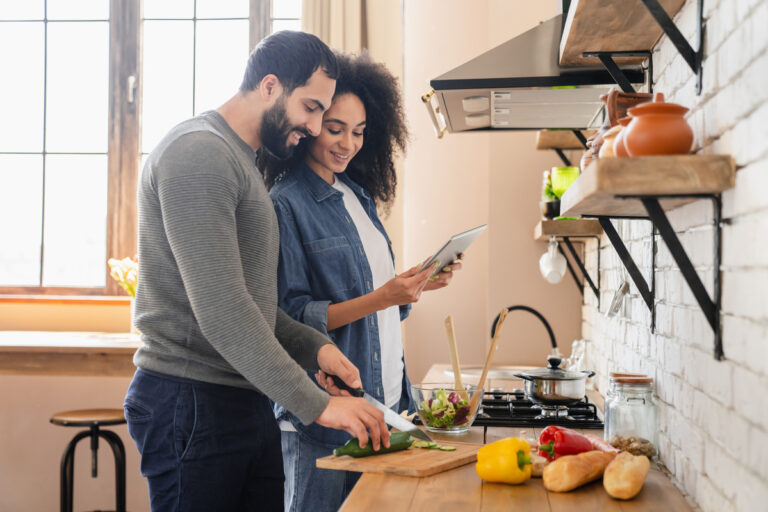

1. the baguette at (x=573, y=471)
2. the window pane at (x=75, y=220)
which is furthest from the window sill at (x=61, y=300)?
the baguette at (x=573, y=471)

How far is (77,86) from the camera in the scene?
4.03m

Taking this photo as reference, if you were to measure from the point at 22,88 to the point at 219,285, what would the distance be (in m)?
3.38

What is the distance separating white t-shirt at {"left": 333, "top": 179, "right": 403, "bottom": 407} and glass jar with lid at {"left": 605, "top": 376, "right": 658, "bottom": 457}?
60 centimetres

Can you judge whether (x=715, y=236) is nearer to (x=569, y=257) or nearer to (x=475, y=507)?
(x=475, y=507)

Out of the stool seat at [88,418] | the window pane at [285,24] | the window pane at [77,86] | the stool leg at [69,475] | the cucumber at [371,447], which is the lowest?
the stool leg at [69,475]

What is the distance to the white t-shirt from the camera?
6.20 feet

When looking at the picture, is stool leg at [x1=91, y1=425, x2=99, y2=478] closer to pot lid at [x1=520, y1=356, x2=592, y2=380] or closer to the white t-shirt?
the white t-shirt

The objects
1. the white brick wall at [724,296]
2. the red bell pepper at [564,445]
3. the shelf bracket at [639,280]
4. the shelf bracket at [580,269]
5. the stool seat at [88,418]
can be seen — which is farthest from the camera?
the stool seat at [88,418]

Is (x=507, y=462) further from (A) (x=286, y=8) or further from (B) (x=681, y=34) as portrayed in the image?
(A) (x=286, y=8)

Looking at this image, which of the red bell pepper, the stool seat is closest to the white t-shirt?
the red bell pepper

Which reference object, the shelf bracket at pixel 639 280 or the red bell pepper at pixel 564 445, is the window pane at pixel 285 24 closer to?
the shelf bracket at pixel 639 280

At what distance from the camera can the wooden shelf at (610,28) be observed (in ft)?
4.17

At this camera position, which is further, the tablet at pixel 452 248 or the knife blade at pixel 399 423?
the tablet at pixel 452 248

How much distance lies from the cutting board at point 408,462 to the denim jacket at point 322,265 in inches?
10.0
